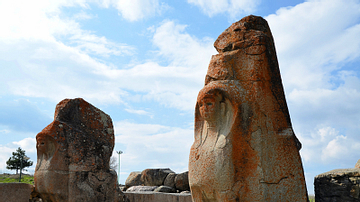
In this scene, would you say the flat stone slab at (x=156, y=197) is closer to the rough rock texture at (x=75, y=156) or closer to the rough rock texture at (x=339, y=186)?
the rough rock texture at (x=75, y=156)

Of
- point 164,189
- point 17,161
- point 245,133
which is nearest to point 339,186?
point 245,133

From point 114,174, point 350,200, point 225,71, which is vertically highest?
point 225,71

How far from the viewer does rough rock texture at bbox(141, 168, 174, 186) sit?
11.5 metres

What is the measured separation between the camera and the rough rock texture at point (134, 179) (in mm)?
12153

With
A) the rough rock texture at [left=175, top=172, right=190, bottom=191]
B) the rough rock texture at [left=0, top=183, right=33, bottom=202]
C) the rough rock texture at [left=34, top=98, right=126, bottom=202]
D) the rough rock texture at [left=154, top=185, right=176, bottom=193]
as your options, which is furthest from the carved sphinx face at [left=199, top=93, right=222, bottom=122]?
the rough rock texture at [left=175, top=172, right=190, bottom=191]

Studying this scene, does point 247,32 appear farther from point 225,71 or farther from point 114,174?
point 114,174

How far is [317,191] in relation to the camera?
4.68 m

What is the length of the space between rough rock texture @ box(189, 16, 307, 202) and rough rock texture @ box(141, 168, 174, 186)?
308 inches

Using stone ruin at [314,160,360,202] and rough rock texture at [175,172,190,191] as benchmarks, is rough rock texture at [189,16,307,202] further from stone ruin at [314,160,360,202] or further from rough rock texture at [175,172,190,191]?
rough rock texture at [175,172,190,191]

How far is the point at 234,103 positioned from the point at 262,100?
31cm

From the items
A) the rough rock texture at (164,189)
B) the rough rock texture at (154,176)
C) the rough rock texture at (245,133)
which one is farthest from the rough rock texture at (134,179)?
the rough rock texture at (245,133)

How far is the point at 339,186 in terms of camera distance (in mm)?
4508

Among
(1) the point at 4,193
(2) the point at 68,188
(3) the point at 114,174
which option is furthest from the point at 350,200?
(1) the point at 4,193

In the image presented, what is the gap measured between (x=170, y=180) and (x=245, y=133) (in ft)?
25.8
